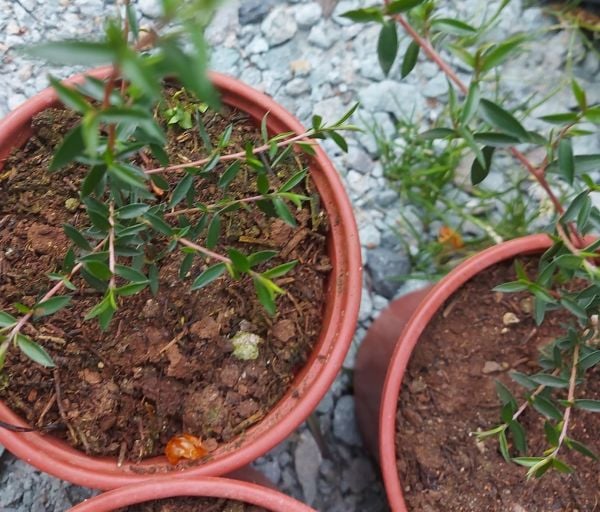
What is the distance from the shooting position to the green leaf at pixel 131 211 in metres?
1.00

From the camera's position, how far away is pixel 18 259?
1.19 metres

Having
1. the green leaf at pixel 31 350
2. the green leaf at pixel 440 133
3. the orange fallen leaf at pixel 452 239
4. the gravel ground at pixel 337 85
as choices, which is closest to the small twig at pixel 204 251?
the green leaf at pixel 31 350

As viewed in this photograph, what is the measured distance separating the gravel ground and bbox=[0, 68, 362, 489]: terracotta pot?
434 mm

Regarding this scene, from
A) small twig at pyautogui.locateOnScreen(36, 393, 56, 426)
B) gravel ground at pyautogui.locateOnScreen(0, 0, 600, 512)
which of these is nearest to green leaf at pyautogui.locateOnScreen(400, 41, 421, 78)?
gravel ground at pyautogui.locateOnScreen(0, 0, 600, 512)

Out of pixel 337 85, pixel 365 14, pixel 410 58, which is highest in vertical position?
pixel 365 14

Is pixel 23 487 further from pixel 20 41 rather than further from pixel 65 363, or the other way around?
pixel 20 41

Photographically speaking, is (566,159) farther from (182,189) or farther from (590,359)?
(182,189)

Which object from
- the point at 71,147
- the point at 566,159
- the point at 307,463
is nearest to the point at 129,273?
the point at 71,147

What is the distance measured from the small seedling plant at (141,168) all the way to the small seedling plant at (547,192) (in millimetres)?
185

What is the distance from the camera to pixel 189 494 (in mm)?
1085

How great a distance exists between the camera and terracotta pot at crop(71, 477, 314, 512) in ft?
3.50

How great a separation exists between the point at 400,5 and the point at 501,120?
0.21m

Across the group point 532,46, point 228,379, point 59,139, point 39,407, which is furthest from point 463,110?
point 532,46

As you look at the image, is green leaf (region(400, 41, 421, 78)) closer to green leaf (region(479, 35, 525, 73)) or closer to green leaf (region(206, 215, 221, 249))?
green leaf (region(479, 35, 525, 73))
